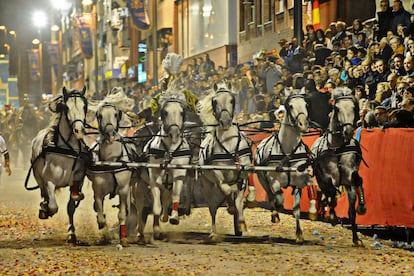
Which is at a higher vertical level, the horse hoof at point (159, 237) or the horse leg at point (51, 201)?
the horse leg at point (51, 201)

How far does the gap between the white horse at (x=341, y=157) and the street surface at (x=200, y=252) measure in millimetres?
718

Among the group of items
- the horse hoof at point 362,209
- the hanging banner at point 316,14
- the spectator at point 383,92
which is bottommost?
the horse hoof at point 362,209

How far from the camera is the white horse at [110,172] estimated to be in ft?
44.3

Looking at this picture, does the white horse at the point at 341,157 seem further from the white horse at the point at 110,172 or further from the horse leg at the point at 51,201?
the horse leg at the point at 51,201

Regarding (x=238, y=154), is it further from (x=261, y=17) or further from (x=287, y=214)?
(x=261, y=17)

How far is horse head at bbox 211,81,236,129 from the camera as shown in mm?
13898

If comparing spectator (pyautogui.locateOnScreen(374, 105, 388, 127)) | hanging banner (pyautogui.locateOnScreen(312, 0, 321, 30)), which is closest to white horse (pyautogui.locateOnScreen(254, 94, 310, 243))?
spectator (pyautogui.locateOnScreen(374, 105, 388, 127))

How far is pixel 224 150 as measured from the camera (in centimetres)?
1417

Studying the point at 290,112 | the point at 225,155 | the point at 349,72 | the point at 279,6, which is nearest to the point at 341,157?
the point at 290,112

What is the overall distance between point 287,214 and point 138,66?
41.3 m

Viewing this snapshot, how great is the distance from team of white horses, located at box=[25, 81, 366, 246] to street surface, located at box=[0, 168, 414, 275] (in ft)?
1.47

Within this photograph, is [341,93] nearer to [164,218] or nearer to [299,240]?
[299,240]

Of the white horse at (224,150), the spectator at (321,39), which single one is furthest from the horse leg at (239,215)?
the spectator at (321,39)

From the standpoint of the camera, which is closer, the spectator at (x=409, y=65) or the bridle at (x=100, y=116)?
the bridle at (x=100, y=116)
